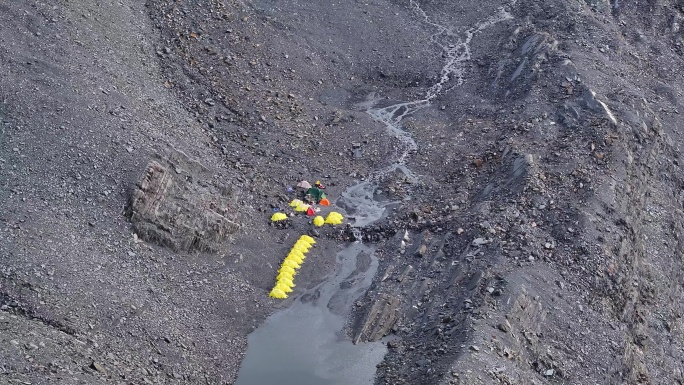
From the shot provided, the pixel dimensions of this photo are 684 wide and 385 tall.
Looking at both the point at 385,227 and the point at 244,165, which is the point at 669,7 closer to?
the point at 385,227

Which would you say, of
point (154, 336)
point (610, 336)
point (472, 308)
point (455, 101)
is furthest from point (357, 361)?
point (455, 101)

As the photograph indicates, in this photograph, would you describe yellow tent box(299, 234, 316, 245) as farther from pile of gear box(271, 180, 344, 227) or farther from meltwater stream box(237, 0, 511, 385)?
meltwater stream box(237, 0, 511, 385)

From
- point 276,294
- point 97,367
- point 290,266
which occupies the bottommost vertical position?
point 276,294

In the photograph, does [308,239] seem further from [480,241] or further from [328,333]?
[480,241]

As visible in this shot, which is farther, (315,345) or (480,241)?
(480,241)

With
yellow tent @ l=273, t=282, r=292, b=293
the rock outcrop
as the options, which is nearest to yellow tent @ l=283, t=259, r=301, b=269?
yellow tent @ l=273, t=282, r=292, b=293

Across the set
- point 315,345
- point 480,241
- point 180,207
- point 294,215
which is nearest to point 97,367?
point 315,345

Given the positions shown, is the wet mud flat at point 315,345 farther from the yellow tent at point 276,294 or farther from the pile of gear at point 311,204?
the pile of gear at point 311,204
